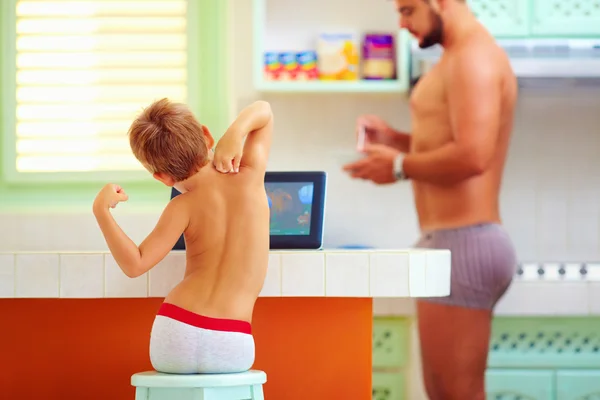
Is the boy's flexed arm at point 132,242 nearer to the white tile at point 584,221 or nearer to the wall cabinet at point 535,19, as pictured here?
the wall cabinet at point 535,19

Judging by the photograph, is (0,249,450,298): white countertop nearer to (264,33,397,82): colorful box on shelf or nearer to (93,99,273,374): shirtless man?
(93,99,273,374): shirtless man

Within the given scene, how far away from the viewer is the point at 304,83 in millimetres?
3590

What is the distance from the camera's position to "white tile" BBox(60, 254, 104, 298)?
187cm

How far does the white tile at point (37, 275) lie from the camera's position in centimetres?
187

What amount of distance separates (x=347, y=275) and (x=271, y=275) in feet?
0.51

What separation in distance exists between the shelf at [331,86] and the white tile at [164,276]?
1.79m

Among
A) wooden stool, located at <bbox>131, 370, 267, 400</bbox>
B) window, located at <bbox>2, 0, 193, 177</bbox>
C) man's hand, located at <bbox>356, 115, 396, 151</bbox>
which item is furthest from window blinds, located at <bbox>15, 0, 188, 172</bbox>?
wooden stool, located at <bbox>131, 370, 267, 400</bbox>

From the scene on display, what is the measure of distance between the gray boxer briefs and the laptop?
1415mm

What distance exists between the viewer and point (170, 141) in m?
1.75

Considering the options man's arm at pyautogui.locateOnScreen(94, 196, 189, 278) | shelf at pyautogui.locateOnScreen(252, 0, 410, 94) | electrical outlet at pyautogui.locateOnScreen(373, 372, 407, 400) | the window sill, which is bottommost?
electrical outlet at pyautogui.locateOnScreen(373, 372, 407, 400)

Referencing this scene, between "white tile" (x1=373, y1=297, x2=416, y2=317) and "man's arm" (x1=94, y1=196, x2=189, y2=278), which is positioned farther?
"white tile" (x1=373, y1=297, x2=416, y2=317)

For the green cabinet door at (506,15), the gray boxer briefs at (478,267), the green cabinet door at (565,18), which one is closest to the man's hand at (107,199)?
the gray boxer briefs at (478,267)

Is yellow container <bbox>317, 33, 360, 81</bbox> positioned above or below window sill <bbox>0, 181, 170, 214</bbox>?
above

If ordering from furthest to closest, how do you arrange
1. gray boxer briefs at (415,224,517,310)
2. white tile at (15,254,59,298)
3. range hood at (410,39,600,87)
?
range hood at (410,39,600,87)
gray boxer briefs at (415,224,517,310)
white tile at (15,254,59,298)
